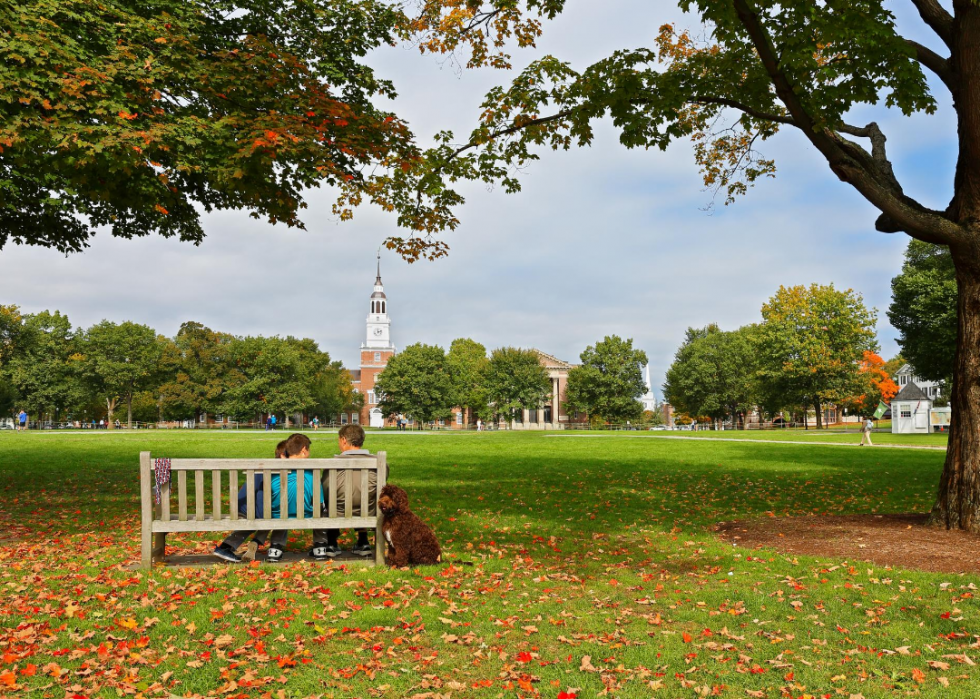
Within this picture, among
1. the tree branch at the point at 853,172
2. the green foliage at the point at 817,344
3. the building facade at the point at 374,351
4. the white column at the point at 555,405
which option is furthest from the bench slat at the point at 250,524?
the building facade at the point at 374,351

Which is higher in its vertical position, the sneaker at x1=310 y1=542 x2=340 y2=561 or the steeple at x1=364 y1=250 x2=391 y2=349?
the steeple at x1=364 y1=250 x2=391 y2=349

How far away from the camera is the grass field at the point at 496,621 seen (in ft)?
14.5

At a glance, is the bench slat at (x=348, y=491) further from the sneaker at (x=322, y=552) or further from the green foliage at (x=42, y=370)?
the green foliage at (x=42, y=370)

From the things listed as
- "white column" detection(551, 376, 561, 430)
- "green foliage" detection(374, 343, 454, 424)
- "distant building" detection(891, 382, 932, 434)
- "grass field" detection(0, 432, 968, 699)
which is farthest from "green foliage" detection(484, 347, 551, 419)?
"grass field" detection(0, 432, 968, 699)

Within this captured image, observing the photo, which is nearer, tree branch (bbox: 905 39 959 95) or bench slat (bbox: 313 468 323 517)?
bench slat (bbox: 313 468 323 517)

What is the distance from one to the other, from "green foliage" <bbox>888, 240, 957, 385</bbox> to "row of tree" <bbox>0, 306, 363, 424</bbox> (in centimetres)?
6071

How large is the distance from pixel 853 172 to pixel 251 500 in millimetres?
8618

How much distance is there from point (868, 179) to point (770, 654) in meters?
6.92

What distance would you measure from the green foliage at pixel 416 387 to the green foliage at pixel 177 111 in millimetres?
60208

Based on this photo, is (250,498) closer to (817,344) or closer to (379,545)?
(379,545)

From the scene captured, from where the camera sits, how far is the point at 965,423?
29.0 ft

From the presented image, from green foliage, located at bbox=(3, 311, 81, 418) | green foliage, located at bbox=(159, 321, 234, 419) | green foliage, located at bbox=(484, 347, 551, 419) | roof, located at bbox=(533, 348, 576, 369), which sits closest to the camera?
green foliage, located at bbox=(3, 311, 81, 418)

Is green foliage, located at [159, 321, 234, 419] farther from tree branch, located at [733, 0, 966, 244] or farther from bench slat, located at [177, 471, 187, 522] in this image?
tree branch, located at [733, 0, 966, 244]

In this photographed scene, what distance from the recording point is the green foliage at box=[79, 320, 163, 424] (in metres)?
75.3
